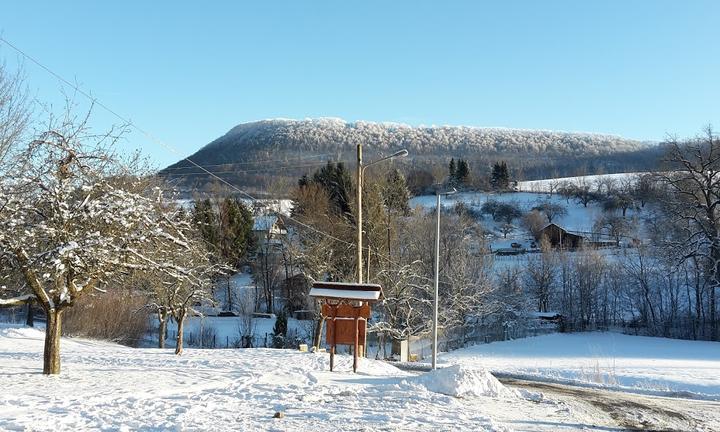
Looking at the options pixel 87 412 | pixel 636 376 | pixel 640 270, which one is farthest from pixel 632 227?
pixel 87 412

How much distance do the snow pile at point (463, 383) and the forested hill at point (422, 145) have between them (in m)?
100

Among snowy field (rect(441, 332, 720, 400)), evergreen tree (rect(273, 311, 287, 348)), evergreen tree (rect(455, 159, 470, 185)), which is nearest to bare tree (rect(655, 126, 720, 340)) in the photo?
snowy field (rect(441, 332, 720, 400))

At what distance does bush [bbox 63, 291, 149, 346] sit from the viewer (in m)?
33.4

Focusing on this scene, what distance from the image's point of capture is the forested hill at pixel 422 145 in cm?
13475

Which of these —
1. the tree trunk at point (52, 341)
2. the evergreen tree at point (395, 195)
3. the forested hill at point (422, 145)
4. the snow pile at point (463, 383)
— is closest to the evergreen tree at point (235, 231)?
the evergreen tree at point (395, 195)

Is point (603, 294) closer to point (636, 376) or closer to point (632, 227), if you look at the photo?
point (632, 227)

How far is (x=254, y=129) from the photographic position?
178750 mm

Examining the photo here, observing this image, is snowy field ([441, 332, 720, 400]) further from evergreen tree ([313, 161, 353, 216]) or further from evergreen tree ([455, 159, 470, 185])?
evergreen tree ([455, 159, 470, 185])

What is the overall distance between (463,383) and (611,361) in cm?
1949

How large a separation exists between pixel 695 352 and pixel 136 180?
31.4 m

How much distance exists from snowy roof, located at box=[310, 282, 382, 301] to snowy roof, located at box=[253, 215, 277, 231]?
44.8 m

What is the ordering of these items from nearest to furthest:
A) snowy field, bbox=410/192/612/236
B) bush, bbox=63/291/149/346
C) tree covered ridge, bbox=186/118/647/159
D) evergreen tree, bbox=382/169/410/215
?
bush, bbox=63/291/149/346, evergreen tree, bbox=382/169/410/215, snowy field, bbox=410/192/612/236, tree covered ridge, bbox=186/118/647/159

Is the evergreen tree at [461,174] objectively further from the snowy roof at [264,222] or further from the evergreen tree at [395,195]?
the evergreen tree at [395,195]

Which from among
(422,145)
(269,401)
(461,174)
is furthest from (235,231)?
(422,145)
